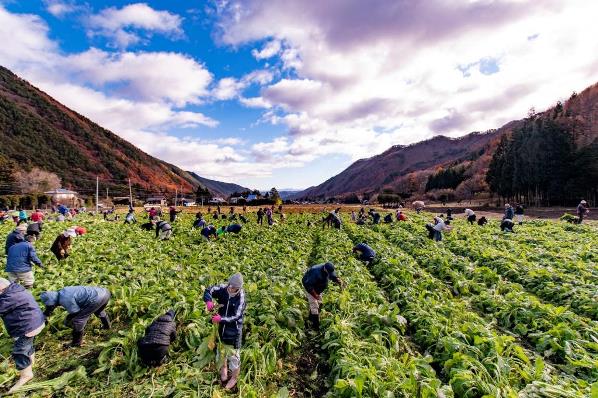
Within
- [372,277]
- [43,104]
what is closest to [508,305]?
[372,277]

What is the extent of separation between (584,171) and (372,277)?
58.7 m

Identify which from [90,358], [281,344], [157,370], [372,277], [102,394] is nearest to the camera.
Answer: [102,394]

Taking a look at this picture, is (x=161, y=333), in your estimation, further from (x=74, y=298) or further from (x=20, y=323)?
(x=20, y=323)

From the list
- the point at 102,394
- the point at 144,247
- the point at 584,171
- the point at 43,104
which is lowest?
the point at 102,394

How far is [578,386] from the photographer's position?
529cm

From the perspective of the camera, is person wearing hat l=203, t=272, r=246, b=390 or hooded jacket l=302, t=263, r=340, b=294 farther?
hooded jacket l=302, t=263, r=340, b=294

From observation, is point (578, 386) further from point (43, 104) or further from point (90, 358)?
point (43, 104)

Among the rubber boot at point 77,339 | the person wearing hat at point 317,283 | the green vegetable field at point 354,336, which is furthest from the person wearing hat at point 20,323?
the person wearing hat at point 317,283

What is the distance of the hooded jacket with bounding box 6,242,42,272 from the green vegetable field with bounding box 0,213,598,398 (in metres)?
0.81

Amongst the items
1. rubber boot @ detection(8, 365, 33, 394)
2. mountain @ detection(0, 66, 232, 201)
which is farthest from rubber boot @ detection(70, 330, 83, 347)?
mountain @ detection(0, 66, 232, 201)

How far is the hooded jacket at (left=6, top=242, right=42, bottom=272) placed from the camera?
9.56 metres

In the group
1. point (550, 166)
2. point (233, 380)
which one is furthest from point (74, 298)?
A: point (550, 166)

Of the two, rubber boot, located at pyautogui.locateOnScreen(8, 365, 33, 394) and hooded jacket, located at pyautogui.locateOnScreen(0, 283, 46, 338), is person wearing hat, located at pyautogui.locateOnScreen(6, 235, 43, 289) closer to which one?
hooded jacket, located at pyautogui.locateOnScreen(0, 283, 46, 338)

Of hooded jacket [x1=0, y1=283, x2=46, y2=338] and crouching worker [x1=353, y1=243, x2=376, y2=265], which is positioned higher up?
hooded jacket [x1=0, y1=283, x2=46, y2=338]
